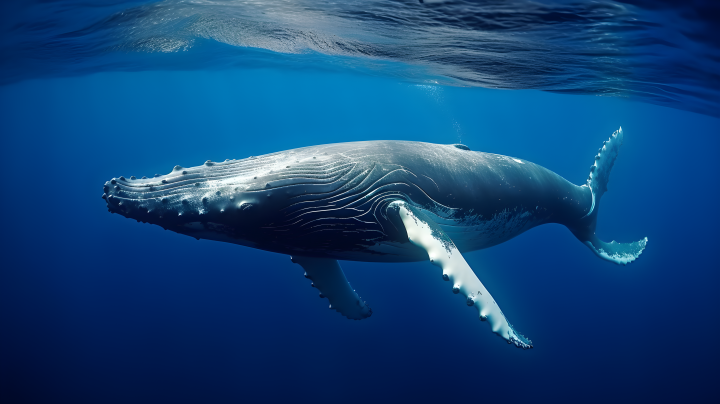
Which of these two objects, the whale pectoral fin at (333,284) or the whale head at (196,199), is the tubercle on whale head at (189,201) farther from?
the whale pectoral fin at (333,284)

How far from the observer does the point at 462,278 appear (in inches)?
141

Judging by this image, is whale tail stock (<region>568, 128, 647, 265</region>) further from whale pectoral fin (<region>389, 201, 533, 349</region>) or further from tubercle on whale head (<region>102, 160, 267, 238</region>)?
tubercle on whale head (<region>102, 160, 267, 238</region>)

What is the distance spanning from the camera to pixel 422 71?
18.2 meters

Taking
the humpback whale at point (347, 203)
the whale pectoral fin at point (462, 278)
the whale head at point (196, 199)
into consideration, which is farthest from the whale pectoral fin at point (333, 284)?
the whale pectoral fin at point (462, 278)

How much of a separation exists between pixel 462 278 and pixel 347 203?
1.52 meters

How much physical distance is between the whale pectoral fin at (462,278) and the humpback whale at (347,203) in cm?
1

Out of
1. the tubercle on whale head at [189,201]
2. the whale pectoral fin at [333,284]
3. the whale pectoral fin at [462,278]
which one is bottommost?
the whale pectoral fin at [333,284]

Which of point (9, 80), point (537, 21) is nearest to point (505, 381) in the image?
point (537, 21)

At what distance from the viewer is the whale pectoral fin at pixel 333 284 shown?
5761 mm

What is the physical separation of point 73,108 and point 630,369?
271ft

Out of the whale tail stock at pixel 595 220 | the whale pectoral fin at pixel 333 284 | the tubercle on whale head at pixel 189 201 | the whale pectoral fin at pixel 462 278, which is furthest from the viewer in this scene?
the whale tail stock at pixel 595 220

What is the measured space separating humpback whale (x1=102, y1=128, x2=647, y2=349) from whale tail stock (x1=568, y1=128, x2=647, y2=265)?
3.80 meters

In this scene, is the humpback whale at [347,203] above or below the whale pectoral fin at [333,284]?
above

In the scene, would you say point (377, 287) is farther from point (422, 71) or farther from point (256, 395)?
point (422, 71)
